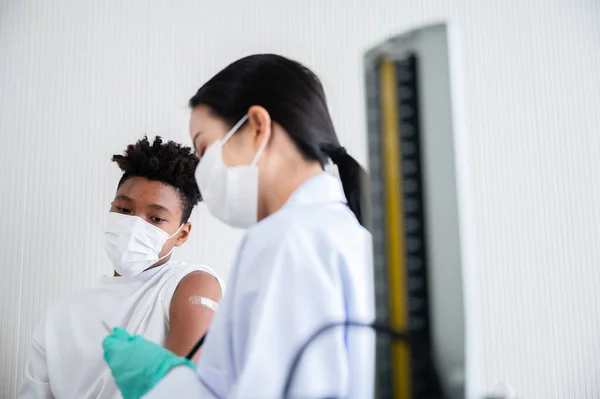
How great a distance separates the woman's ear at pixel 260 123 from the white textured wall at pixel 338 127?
2.13 ft

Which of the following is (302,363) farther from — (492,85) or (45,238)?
(45,238)

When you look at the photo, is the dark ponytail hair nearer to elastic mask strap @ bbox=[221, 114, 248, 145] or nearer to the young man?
elastic mask strap @ bbox=[221, 114, 248, 145]

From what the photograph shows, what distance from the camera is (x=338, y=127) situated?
1.42 meters

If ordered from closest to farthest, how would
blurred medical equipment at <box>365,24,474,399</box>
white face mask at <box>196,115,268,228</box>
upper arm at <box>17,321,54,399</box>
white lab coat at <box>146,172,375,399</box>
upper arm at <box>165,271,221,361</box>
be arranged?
blurred medical equipment at <box>365,24,474,399</box>, white lab coat at <box>146,172,375,399</box>, white face mask at <box>196,115,268,228</box>, upper arm at <box>165,271,221,361</box>, upper arm at <box>17,321,54,399</box>

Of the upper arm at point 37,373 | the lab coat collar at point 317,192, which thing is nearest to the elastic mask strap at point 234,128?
the lab coat collar at point 317,192

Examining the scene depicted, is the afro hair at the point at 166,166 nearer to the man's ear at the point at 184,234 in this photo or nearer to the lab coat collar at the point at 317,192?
the man's ear at the point at 184,234

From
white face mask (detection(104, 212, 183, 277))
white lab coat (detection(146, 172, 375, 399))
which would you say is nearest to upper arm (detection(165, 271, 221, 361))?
white face mask (detection(104, 212, 183, 277))

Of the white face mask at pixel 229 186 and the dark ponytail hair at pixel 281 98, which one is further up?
the dark ponytail hair at pixel 281 98

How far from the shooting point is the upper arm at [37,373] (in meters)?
1.30

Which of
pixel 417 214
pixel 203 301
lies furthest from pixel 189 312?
pixel 417 214

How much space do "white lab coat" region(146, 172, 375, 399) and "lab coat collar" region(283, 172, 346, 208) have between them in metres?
0.02

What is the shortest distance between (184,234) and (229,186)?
0.66m

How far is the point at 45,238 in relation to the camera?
1.51 m

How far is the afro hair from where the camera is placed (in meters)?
1.38
